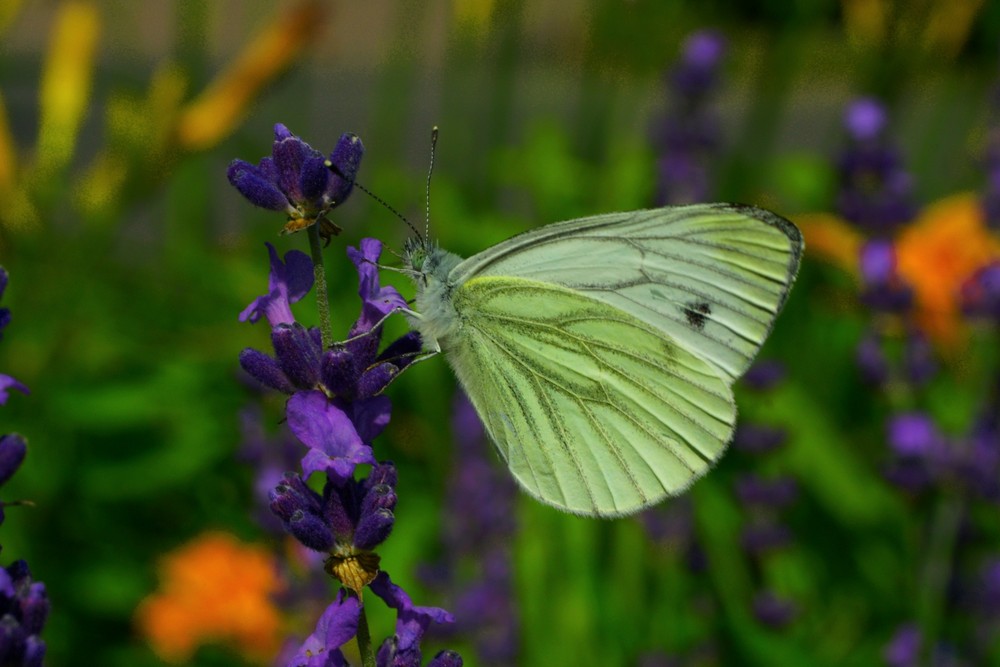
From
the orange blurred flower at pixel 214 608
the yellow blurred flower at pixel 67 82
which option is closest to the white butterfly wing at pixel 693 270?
the orange blurred flower at pixel 214 608

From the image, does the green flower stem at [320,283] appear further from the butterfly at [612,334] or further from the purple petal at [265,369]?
the butterfly at [612,334]

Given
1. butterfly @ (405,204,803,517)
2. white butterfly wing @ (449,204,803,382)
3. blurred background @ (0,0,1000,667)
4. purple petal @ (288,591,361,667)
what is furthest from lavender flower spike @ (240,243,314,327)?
blurred background @ (0,0,1000,667)

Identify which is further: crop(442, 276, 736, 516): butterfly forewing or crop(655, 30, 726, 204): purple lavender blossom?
crop(655, 30, 726, 204): purple lavender blossom

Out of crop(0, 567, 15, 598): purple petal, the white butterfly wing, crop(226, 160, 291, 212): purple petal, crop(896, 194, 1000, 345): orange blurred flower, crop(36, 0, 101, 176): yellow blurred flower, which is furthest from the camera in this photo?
crop(36, 0, 101, 176): yellow blurred flower

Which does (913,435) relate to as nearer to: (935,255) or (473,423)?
(935,255)

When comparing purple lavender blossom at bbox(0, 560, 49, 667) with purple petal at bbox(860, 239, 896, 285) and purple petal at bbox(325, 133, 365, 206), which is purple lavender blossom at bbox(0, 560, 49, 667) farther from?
purple petal at bbox(860, 239, 896, 285)

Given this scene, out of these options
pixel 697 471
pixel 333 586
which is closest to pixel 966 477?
pixel 697 471
